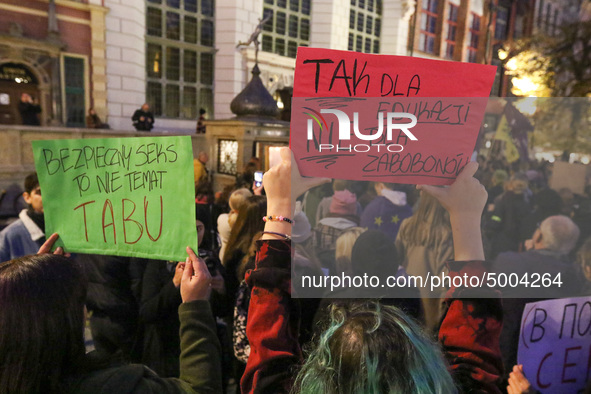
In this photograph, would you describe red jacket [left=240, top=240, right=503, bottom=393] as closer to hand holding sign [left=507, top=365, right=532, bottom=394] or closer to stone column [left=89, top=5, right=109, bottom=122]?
hand holding sign [left=507, top=365, right=532, bottom=394]

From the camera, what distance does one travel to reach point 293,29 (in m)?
15.7

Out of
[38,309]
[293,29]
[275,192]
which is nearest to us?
[38,309]

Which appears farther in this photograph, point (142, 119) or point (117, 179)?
point (142, 119)

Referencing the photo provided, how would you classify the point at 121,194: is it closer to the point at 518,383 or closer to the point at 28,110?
the point at 518,383

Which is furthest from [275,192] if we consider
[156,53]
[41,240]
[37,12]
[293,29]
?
[293,29]

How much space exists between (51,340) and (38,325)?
45 millimetres

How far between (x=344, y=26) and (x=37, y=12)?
10630 mm

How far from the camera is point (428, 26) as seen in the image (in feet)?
66.9

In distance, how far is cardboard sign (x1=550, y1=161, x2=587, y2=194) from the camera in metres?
1.67

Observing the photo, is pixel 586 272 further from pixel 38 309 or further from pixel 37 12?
pixel 37 12

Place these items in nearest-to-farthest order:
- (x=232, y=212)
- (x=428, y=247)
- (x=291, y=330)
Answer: (x=291, y=330) < (x=428, y=247) < (x=232, y=212)

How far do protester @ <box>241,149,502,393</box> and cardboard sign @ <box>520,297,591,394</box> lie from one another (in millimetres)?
372

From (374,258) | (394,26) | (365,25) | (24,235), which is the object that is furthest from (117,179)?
(394,26)

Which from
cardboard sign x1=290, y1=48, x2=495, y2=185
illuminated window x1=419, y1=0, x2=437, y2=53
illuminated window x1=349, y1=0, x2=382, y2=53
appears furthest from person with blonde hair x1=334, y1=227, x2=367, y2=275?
illuminated window x1=419, y1=0, x2=437, y2=53
